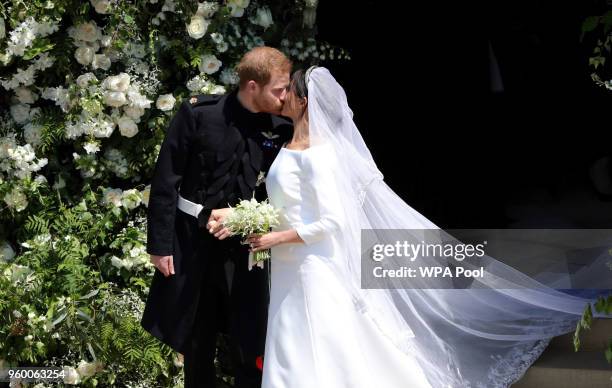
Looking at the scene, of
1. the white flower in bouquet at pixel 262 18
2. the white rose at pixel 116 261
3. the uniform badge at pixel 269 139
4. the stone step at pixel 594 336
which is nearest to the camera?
the uniform badge at pixel 269 139

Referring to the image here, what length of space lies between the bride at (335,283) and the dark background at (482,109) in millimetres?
2760

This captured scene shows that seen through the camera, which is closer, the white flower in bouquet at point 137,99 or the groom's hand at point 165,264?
the groom's hand at point 165,264

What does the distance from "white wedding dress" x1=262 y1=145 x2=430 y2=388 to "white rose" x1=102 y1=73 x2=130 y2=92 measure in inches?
63.2

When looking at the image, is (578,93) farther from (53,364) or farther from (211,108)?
(53,364)

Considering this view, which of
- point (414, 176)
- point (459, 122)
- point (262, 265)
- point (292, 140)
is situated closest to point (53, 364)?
point (262, 265)

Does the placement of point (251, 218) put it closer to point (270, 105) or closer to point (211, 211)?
point (211, 211)

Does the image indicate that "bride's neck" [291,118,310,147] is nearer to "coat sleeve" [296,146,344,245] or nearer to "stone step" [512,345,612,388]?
"coat sleeve" [296,146,344,245]

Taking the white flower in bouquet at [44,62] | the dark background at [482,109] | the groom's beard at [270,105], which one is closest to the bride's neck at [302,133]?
the groom's beard at [270,105]

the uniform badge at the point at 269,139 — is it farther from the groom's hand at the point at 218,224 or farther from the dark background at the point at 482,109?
the dark background at the point at 482,109

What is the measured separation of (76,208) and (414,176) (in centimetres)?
261

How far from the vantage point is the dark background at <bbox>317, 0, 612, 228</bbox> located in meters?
7.37

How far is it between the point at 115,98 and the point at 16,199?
79cm

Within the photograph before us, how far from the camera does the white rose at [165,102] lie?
228 inches

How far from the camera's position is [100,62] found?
19.2ft
